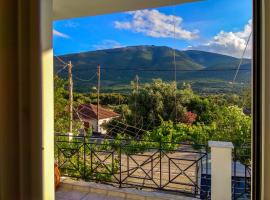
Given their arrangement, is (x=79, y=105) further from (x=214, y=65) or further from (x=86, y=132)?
(x=214, y=65)

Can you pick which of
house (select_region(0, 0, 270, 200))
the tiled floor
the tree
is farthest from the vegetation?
house (select_region(0, 0, 270, 200))

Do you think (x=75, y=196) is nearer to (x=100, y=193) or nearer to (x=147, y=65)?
(x=100, y=193)

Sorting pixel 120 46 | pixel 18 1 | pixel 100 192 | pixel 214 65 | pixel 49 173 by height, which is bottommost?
pixel 100 192

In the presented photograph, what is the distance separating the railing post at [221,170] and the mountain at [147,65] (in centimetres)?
96

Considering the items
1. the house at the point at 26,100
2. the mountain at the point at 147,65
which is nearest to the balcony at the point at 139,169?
the mountain at the point at 147,65

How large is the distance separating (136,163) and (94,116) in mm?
1005

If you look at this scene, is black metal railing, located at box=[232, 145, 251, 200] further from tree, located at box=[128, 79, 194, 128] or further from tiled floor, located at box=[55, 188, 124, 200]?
tiled floor, located at box=[55, 188, 124, 200]

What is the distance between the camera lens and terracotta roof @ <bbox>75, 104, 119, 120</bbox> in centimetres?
379

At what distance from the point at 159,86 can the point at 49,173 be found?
3.15 meters

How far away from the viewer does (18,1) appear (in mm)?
332

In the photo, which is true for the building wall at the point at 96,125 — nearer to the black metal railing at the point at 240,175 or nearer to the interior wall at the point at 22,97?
the black metal railing at the point at 240,175

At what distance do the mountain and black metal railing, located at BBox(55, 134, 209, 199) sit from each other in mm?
893

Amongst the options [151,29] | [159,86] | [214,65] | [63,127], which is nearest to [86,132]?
[63,127]

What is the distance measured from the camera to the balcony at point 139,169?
117 inches
